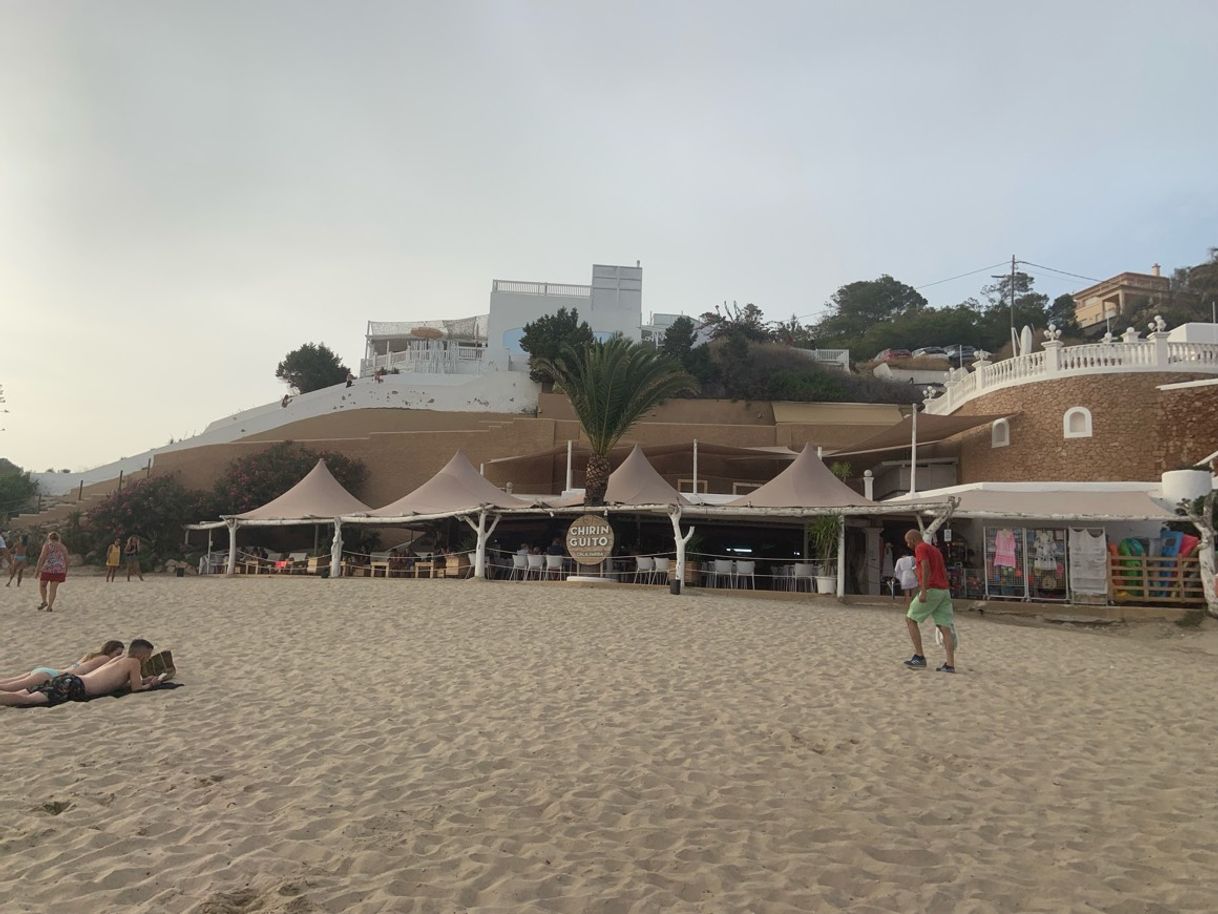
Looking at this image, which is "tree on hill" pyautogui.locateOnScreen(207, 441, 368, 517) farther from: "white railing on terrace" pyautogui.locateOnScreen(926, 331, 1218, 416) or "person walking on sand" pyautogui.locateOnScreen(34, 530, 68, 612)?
"white railing on terrace" pyautogui.locateOnScreen(926, 331, 1218, 416)

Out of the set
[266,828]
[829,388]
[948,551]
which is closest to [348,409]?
[829,388]

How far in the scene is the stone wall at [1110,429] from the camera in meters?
17.5

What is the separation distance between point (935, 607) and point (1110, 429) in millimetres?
12076

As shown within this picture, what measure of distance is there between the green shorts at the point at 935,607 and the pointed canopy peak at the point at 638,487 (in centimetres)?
917

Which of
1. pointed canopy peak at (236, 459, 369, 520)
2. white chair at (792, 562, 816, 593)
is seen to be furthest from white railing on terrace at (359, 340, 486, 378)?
white chair at (792, 562, 816, 593)

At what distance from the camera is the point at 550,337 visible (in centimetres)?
3328

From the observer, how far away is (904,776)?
206 inches

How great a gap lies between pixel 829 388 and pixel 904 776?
1144 inches

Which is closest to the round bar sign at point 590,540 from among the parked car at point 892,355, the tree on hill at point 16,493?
the tree on hill at point 16,493

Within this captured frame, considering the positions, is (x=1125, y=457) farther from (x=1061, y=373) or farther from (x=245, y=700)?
(x=245, y=700)

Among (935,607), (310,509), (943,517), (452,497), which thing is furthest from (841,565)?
(310,509)

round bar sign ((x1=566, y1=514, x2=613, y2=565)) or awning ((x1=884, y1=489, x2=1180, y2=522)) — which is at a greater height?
awning ((x1=884, y1=489, x2=1180, y2=522))

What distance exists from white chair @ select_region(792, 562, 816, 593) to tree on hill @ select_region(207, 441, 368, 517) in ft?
50.6

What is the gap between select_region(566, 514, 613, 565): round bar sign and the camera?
56.7 ft
